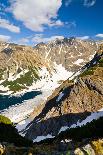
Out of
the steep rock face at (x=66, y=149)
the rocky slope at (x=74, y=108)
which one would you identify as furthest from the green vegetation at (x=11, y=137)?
the rocky slope at (x=74, y=108)

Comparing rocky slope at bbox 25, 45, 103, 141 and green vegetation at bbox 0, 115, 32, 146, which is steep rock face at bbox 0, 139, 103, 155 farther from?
rocky slope at bbox 25, 45, 103, 141

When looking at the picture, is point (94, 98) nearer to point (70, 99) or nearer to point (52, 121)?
point (70, 99)

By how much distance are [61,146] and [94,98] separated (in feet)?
461

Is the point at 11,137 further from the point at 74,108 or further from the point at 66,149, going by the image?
the point at 74,108

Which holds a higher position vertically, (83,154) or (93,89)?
(93,89)

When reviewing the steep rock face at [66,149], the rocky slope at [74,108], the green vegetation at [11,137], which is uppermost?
the rocky slope at [74,108]

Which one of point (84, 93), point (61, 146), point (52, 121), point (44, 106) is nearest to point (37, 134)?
point (52, 121)

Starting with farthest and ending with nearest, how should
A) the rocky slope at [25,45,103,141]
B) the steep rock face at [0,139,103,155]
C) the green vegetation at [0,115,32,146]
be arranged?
the rocky slope at [25,45,103,141]
the green vegetation at [0,115,32,146]
the steep rock face at [0,139,103,155]

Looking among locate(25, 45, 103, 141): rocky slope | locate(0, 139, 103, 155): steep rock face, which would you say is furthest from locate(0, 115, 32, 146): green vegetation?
locate(25, 45, 103, 141): rocky slope

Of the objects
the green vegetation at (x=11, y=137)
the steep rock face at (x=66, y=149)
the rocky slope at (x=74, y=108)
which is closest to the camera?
the steep rock face at (x=66, y=149)

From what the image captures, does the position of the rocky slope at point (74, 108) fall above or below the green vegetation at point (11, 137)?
above

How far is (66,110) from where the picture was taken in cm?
15750

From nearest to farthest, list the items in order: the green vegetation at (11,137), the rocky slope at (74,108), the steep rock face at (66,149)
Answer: the steep rock face at (66,149)
the green vegetation at (11,137)
the rocky slope at (74,108)

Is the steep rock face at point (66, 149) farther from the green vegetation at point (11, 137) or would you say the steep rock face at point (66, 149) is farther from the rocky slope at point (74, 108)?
the rocky slope at point (74, 108)
